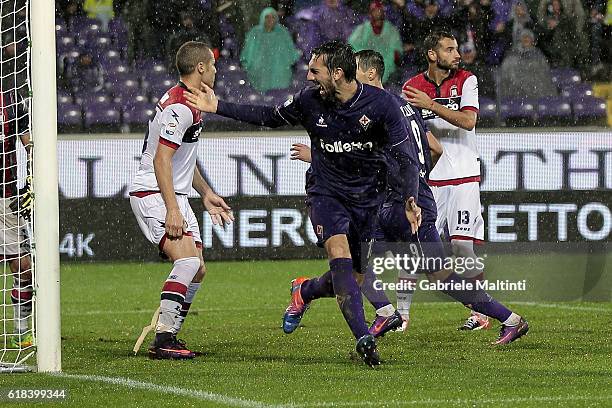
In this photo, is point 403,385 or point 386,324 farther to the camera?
point 386,324

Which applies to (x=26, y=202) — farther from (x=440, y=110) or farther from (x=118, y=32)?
(x=118, y=32)

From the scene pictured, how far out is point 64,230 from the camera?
14.9 meters

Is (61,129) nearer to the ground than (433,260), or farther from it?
farther from it

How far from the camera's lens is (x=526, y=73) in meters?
17.1

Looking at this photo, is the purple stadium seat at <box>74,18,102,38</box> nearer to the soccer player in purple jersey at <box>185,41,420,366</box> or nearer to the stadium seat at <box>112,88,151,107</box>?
the stadium seat at <box>112,88,151,107</box>

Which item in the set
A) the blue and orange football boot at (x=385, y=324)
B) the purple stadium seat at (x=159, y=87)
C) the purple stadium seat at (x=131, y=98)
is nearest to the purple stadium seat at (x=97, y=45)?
the purple stadium seat at (x=131, y=98)

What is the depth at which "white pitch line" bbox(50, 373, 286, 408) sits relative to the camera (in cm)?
620

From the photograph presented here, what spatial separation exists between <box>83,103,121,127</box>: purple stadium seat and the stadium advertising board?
1.90 feet

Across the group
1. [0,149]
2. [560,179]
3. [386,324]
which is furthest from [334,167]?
[560,179]

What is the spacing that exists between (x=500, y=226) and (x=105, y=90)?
5.40 metres

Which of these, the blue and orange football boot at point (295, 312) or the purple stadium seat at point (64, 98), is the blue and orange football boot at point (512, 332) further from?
the purple stadium seat at point (64, 98)

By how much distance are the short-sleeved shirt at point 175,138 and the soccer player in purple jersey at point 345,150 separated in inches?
12.1

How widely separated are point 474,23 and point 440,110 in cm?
867

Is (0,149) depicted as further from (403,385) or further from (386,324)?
(403,385)
